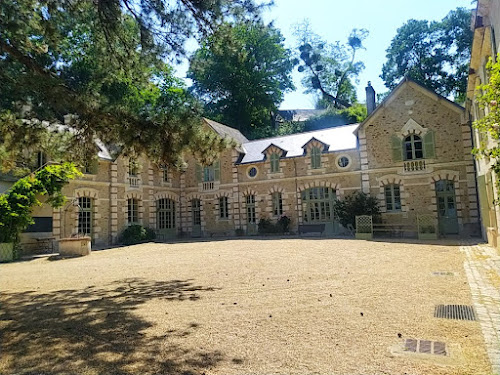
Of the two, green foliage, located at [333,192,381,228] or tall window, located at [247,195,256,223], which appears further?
tall window, located at [247,195,256,223]

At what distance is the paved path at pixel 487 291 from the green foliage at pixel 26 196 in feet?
39.4

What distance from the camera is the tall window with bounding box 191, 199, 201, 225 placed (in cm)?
2281

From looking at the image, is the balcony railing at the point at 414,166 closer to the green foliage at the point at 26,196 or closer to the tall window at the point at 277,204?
the tall window at the point at 277,204

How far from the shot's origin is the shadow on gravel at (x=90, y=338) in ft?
10.5

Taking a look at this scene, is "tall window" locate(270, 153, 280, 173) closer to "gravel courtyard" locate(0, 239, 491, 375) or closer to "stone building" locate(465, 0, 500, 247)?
"stone building" locate(465, 0, 500, 247)

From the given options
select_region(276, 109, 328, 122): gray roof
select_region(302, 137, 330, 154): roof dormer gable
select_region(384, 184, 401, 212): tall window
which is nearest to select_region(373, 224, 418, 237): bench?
select_region(384, 184, 401, 212): tall window

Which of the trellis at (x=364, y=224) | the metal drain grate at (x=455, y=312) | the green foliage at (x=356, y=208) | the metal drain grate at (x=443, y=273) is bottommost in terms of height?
the metal drain grate at (x=455, y=312)

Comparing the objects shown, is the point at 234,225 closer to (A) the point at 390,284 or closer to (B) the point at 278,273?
(B) the point at 278,273

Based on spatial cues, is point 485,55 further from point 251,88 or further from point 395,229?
point 251,88

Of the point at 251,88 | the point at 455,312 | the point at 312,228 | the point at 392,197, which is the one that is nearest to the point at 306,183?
the point at 312,228

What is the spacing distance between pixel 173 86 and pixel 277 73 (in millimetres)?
11184

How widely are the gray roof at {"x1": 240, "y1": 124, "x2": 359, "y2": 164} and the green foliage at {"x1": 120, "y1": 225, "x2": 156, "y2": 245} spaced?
6960 mm

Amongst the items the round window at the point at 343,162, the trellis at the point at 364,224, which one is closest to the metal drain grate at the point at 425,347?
the trellis at the point at 364,224

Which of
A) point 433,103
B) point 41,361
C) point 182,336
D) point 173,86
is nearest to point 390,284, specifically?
point 182,336
